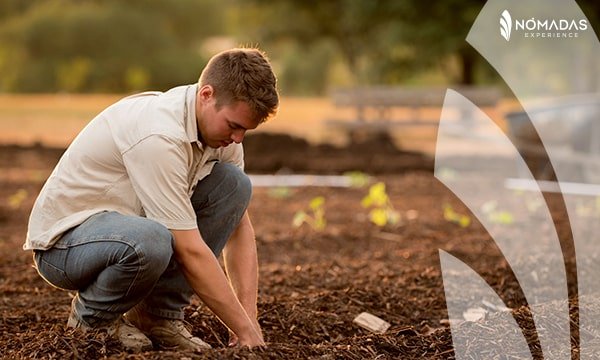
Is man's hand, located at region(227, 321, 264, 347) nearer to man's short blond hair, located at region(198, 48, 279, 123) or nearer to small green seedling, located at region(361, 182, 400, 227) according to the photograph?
man's short blond hair, located at region(198, 48, 279, 123)

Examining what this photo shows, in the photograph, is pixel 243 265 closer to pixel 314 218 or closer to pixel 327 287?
pixel 327 287

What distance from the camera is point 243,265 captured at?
3.53 metres

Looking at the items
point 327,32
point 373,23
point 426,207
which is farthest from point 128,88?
point 426,207

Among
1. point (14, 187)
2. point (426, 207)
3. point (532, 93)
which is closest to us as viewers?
point (426, 207)

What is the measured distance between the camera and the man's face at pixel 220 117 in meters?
3.09

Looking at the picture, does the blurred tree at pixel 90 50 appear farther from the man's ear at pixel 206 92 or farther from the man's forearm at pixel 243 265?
the man's ear at pixel 206 92

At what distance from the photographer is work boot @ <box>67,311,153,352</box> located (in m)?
3.34

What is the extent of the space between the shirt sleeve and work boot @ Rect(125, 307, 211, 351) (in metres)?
0.62

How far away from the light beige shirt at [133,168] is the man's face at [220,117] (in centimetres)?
4

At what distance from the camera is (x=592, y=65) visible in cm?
1606

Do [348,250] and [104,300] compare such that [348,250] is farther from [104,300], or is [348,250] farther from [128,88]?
[128,88]

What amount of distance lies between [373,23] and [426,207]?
10.9 meters

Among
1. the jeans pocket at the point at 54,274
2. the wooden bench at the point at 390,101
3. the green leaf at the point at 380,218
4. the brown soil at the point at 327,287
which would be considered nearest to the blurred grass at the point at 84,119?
the wooden bench at the point at 390,101
